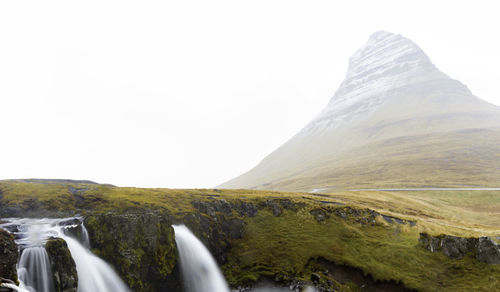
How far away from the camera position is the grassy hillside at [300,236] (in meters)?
21.1

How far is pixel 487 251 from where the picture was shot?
20969mm

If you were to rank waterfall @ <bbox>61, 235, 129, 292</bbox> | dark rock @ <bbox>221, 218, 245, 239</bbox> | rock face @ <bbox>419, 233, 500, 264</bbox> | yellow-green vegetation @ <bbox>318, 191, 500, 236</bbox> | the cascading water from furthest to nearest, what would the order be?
yellow-green vegetation @ <bbox>318, 191, 500, 236</bbox>, dark rock @ <bbox>221, 218, 245, 239</bbox>, rock face @ <bbox>419, 233, 500, 264</bbox>, waterfall @ <bbox>61, 235, 129, 292</bbox>, the cascading water

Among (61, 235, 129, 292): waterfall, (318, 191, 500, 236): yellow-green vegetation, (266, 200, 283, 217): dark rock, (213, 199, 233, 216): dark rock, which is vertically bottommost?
(318, 191, 500, 236): yellow-green vegetation

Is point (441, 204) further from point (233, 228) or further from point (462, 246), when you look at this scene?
point (233, 228)

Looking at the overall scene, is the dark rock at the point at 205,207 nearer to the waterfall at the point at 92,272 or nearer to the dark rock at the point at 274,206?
the dark rock at the point at 274,206

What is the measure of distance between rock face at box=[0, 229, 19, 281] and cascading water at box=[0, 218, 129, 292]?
1.97 ft

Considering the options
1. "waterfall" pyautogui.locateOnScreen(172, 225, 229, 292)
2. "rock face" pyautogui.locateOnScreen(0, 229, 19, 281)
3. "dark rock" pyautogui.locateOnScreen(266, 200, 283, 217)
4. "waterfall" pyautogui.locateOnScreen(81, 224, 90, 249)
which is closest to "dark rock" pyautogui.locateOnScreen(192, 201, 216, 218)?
"waterfall" pyautogui.locateOnScreen(172, 225, 229, 292)

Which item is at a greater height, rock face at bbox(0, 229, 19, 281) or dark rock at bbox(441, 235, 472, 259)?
rock face at bbox(0, 229, 19, 281)

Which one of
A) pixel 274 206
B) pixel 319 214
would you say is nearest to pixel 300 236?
pixel 319 214

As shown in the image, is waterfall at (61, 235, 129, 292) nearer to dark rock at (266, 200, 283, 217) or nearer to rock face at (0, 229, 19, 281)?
rock face at (0, 229, 19, 281)

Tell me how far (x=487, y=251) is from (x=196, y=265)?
24399 millimetres

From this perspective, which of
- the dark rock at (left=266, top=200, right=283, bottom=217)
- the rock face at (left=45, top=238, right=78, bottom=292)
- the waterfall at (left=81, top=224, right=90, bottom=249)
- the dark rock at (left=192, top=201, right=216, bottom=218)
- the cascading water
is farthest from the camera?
the dark rock at (left=266, top=200, right=283, bottom=217)

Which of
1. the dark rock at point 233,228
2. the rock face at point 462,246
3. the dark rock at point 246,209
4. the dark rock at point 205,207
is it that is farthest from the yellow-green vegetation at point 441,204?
the dark rock at point 205,207

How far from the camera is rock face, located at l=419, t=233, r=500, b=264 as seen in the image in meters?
20.8
